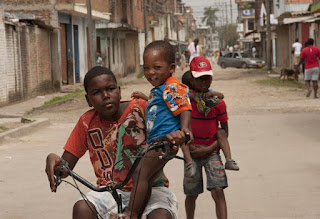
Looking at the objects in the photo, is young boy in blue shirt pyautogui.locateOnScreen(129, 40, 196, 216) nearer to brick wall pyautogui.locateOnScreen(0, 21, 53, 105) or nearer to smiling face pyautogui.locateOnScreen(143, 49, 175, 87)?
smiling face pyautogui.locateOnScreen(143, 49, 175, 87)

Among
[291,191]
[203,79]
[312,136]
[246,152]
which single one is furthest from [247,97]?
[203,79]

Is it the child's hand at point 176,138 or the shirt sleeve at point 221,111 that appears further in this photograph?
the shirt sleeve at point 221,111

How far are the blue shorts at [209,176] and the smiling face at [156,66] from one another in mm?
1425

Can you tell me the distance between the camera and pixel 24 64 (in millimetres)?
21844

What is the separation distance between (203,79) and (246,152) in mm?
4733

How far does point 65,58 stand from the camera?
29984 millimetres

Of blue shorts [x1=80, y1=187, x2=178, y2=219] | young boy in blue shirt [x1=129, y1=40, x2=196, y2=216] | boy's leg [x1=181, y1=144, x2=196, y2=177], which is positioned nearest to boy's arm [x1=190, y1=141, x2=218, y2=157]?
boy's leg [x1=181, y1=144, x2=196, y2=177]

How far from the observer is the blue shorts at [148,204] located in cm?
333

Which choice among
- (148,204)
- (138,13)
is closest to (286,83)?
(148,204)

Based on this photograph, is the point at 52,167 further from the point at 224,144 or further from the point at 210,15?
the point at 210,15

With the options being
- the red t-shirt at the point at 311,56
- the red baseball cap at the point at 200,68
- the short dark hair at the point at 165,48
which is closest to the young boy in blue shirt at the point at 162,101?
the short dark hair at the point at 165,48

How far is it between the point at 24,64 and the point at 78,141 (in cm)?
1868

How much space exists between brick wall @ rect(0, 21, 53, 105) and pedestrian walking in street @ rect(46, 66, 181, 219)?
15.7 metres

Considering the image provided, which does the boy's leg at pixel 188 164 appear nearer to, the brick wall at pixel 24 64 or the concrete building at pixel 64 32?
the brick wall at pixel 24 64
